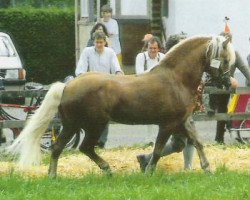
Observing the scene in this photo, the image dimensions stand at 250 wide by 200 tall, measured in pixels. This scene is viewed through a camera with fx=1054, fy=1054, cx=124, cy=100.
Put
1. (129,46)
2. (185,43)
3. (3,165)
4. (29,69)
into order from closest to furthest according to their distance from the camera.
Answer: (185,43), (3,165), (129,46), (29,69)

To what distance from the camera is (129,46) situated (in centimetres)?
3094

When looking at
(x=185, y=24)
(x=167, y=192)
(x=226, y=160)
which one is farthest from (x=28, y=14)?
(x=167, y=192)

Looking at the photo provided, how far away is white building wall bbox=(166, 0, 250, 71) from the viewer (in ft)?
87.9

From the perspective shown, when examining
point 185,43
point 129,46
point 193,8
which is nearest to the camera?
point 185,43

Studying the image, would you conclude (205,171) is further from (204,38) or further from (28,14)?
(28,14)

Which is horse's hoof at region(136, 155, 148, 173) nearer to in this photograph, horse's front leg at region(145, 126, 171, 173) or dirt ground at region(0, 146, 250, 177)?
dirt ground at region(0, 146, 250, 177)

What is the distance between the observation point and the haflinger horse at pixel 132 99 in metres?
12.3

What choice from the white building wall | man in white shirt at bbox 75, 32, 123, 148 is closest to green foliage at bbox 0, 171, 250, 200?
man in white shirt at bbox 75, 32, 123, 148

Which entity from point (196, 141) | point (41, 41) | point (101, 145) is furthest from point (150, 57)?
point (41, 41)

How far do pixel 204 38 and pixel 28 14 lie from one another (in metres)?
21.1

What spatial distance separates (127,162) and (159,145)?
1.78 meters

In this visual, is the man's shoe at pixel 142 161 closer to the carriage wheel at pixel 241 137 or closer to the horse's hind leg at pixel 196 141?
the horse's hind leg at pixel 196 141

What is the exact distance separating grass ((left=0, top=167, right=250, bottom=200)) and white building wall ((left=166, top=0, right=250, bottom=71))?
1432cm

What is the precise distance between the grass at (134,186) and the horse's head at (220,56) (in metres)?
1.19
